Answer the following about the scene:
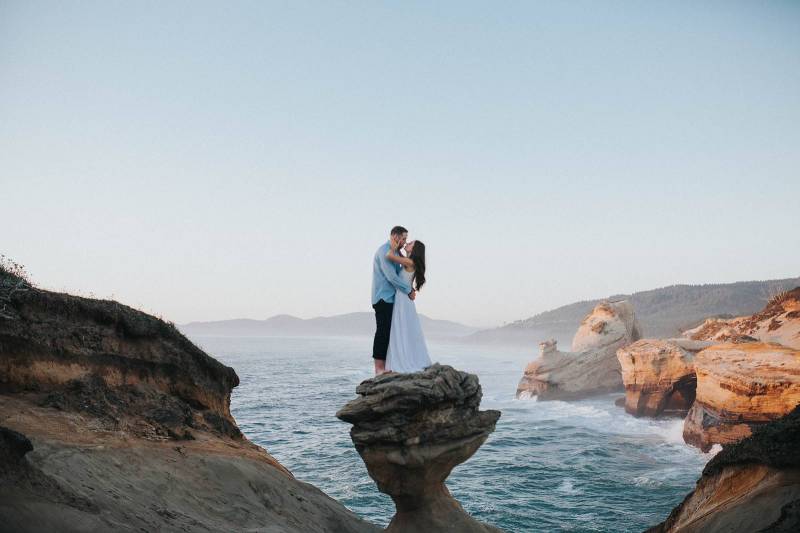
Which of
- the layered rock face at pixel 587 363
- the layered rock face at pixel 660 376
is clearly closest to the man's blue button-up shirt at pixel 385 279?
the layered rock face at pixel 660 376

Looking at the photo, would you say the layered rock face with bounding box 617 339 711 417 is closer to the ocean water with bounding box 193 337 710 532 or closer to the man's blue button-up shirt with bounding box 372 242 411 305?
the ocean water with bounding box 193 337 710 532

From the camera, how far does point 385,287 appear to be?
9.57m

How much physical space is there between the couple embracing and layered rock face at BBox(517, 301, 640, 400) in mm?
34479

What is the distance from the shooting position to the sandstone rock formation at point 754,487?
6.93m

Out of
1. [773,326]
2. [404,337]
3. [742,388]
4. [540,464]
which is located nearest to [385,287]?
[404,337]

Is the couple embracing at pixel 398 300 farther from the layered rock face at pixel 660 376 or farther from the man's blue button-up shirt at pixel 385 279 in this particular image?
the layered rock face at pixel 660 376

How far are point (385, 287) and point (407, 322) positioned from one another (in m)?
0.71

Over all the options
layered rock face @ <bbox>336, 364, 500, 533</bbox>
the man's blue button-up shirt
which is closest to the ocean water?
layered rock face @ <bbox>336, 364, 500, 533</bbox>

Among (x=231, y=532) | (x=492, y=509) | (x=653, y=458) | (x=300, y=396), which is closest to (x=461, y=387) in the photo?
(x=231, y=532)

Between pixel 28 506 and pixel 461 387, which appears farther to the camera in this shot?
pixel 461 387

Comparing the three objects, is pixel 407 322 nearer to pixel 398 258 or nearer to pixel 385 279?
pixel 385 279

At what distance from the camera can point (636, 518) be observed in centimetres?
1706

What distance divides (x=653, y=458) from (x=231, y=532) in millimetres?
21535

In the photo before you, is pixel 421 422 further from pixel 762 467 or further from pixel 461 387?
pixel 762 467
